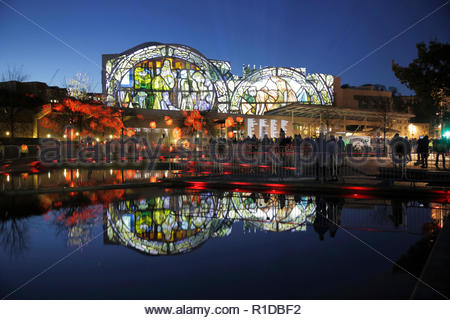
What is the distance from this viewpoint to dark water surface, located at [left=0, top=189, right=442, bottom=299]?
13.3 feet

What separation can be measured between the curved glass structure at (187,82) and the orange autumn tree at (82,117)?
13977 millimetres

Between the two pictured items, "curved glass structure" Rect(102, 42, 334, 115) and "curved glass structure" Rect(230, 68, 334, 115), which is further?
"curved glass structure" Rect(230, 68, 334, 115)

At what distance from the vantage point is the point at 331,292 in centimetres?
A: 392

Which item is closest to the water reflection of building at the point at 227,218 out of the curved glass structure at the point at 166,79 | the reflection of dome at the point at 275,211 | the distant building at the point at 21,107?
the reflection of dome at the point at 275,211

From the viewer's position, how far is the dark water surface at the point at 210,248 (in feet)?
13.3

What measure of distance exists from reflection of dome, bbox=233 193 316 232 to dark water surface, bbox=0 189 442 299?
1.1 inches

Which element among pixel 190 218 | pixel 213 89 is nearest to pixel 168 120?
pixel 213 89

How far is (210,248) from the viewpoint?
5.66 meters

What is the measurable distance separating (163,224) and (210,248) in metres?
1.84

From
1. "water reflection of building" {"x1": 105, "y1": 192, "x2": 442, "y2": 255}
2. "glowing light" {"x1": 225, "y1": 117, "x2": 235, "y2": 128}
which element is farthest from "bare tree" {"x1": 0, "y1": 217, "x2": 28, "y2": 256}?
"glowing light" {"x1": 225, "y1": 117, "x2": 235, "y2": 128}

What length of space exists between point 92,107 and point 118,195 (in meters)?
26.9

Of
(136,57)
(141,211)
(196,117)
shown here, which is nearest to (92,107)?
(196,117)

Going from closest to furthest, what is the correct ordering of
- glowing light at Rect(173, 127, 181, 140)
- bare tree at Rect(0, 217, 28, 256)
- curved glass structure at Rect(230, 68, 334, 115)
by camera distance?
1. bare tree at Rect(0, 217, 28, 256)
2. glowing light at Rect(173, 127, 181, 140)
3. curved glass structure at Rect(230, 68, 334, 115)

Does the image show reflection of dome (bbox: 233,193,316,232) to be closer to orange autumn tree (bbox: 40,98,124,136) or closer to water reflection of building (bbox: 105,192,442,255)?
water reflection of building (bbox: 105,192,442,255)
